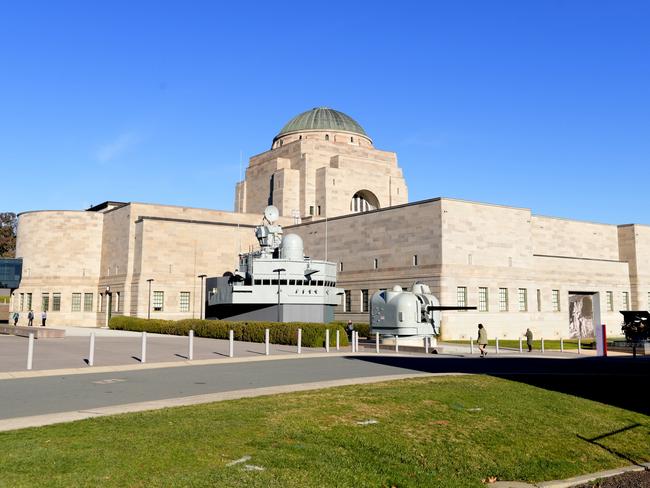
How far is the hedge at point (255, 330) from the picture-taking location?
3094 centimetres

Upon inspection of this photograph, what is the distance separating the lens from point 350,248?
179 ft

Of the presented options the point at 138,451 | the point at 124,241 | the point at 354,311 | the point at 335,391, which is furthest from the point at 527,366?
the point at 124,241

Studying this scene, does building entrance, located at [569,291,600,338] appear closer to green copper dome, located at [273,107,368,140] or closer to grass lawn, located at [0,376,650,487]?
green copper dome, located at [273,107,368,140]

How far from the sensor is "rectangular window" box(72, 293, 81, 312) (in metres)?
66.1

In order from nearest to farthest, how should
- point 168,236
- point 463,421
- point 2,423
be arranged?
point 2,423 → point 463,421 → point 168,236

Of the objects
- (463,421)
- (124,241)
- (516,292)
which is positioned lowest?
(463,421)

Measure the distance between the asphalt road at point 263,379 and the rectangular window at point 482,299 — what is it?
944 inches

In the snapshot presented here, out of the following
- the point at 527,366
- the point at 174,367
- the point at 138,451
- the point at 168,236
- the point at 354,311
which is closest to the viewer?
the point at 138,451

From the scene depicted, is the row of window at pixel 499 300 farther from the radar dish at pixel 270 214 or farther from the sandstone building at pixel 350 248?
the radar dish at pixel 270 214

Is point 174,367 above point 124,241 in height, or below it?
below

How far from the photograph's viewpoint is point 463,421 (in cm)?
1077

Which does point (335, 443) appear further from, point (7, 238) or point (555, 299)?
point (7, 238)

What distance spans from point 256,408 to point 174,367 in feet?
29.8

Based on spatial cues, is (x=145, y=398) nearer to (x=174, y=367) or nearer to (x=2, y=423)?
(x=2, y=423)
